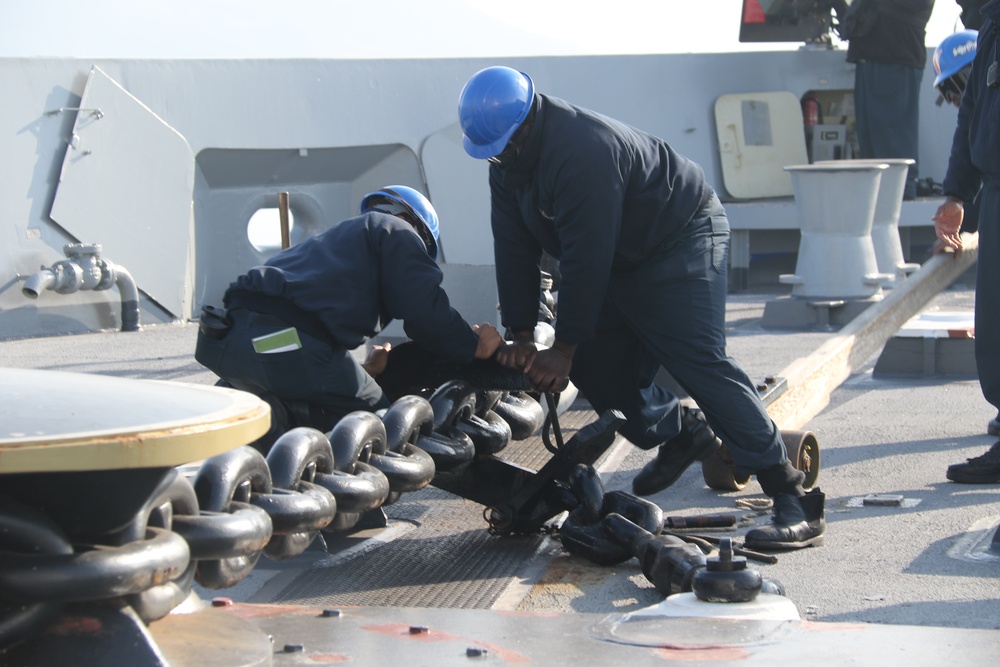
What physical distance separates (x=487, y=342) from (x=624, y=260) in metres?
0.44

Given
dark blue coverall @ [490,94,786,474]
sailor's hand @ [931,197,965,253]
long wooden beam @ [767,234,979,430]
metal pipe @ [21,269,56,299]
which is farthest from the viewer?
metal pipe @ [21,269,56,299]

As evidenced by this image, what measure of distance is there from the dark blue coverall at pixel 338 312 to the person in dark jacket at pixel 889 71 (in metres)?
7.50

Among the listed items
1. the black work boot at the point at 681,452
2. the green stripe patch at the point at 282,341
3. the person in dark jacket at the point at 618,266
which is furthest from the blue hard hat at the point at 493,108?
the black work boot at the point at 681,452

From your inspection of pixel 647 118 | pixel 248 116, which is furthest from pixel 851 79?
pixel 248 116

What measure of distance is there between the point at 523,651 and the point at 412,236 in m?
→ 1.99

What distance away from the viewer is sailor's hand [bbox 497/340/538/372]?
3.51m

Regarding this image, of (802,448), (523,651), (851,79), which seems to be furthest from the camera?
(851,79)

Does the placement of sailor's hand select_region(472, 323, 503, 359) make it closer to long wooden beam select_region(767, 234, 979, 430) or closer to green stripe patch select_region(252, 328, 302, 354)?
green stripe patch select_region(252, 328, 302, 354)

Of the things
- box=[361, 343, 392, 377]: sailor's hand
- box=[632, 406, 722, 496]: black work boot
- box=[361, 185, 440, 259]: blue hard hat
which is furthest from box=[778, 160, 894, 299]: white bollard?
box=[361, 343, 392, 377]: sailor's hand

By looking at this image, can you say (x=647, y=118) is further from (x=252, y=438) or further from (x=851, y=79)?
(x=252, y=438)

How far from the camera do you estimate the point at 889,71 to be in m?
10.3

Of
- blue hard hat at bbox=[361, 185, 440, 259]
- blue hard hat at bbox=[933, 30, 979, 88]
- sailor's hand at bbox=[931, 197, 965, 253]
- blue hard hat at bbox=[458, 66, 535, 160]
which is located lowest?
sailor's hand at bbox=[931, 197, 965, 253]

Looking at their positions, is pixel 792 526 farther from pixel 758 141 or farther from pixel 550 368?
pixel 758 141

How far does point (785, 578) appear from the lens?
309cm
